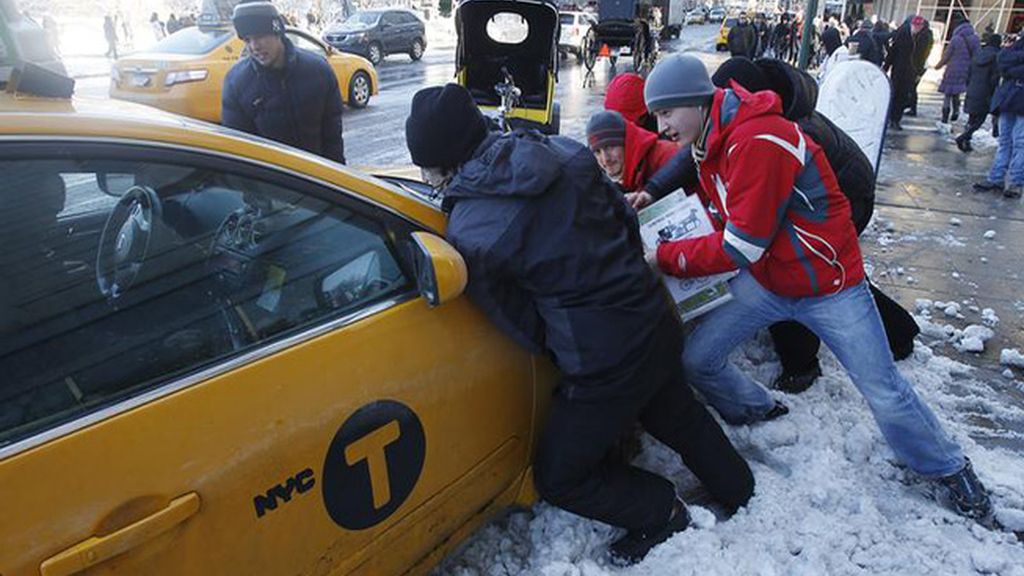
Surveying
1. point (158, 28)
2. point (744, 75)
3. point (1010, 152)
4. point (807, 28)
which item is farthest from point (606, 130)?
point (158, 28)

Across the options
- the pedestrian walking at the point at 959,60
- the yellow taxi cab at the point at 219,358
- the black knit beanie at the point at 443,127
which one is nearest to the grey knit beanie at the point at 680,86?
the black knit beanie at the point at 443,127

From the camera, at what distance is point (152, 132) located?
1497mm

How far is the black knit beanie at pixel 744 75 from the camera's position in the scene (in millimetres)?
3111

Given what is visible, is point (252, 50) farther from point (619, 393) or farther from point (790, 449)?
point (790, 449)

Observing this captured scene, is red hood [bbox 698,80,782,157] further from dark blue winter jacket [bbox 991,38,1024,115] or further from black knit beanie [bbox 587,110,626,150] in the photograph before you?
dark blue winter jacket [bbox 991,38,1024,115]

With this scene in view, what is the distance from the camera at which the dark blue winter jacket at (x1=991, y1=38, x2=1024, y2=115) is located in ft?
22.2

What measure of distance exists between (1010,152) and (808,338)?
5470mm

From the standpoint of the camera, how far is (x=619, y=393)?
82.7 inches

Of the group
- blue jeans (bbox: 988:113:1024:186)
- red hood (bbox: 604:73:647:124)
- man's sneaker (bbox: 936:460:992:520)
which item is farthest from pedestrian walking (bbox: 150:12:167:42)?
man's sneaker (bbox: 936:460:992:520)

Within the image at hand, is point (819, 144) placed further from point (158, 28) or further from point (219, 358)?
point (158, 28)

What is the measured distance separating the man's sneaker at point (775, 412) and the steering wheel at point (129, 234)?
2.52 meters

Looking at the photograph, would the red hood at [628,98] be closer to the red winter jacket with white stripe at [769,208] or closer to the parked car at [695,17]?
the red winter jacket with white stripe at [769,208]

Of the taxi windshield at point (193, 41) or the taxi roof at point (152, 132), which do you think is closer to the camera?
the taxi roof at point (152, 132)

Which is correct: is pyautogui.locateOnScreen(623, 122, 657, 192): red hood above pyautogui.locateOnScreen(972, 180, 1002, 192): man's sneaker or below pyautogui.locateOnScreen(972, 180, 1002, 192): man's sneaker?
above
